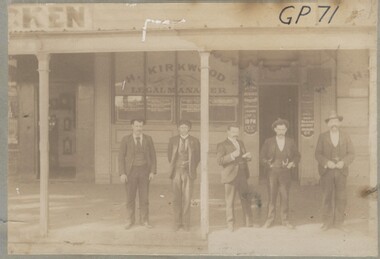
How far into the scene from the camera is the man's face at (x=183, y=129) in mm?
5289

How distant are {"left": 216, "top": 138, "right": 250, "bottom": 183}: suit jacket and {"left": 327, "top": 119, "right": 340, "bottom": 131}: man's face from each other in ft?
2.39

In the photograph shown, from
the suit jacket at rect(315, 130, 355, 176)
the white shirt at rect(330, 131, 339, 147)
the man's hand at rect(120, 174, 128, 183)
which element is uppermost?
the white shirt at rect(330, 131, 339, 147)

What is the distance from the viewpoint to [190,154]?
209 inches

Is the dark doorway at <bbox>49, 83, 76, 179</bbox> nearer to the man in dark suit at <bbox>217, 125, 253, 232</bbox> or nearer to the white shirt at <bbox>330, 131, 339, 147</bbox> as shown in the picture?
the man in dark suit at <bbox>217, 125, 253, 232</bbox>

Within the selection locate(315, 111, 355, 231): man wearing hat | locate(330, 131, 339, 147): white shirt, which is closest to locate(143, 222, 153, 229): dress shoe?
locate(315, 111, 355, 231): man wearing hat

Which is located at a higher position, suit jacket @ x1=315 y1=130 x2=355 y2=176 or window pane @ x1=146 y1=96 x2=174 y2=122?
window pane @ x1=146 y1=96 x2=174 y2=122

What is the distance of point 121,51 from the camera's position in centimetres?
526

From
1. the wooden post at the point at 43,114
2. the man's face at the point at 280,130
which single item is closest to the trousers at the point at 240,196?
the man's face at the point at 280,130

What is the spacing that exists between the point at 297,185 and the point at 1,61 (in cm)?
262

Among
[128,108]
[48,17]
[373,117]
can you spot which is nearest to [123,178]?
[128,108]

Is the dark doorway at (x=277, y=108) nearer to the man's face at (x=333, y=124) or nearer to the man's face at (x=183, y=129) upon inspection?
Answer: the man's face at (x=333, y=124)

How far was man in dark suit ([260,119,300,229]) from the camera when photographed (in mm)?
5262

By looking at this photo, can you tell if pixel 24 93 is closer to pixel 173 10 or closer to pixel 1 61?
pixel 1 61

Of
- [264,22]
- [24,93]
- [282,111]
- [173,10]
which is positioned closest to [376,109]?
[282,111]
